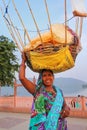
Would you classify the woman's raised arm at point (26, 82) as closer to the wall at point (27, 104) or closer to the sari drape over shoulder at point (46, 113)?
the sari drape over shoulder at point (46, 113)

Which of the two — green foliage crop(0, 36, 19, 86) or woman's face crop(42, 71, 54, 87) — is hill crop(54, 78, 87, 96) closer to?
woman's face crop(42, 71, 54, 87)

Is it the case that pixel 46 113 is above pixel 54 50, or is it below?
below

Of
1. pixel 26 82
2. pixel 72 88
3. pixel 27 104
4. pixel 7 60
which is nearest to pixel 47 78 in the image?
pixel 26 82

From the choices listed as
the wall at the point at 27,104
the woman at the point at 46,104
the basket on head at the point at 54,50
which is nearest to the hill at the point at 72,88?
the woman at the point at 46,104

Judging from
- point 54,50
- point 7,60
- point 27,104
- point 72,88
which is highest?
point 72,88

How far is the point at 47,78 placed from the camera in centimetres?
256

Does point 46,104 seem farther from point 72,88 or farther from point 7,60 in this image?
point 72,88

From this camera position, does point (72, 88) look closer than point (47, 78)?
No

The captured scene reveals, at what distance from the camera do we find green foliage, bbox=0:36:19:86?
1462 cm

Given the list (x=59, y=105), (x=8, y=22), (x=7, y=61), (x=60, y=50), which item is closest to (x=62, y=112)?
(x=59, y=105)

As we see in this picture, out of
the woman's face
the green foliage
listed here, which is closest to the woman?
the woman's face

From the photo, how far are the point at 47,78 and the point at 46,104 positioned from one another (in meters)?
0.24

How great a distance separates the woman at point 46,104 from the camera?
8.04 feet

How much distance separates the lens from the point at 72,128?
8.28 m
